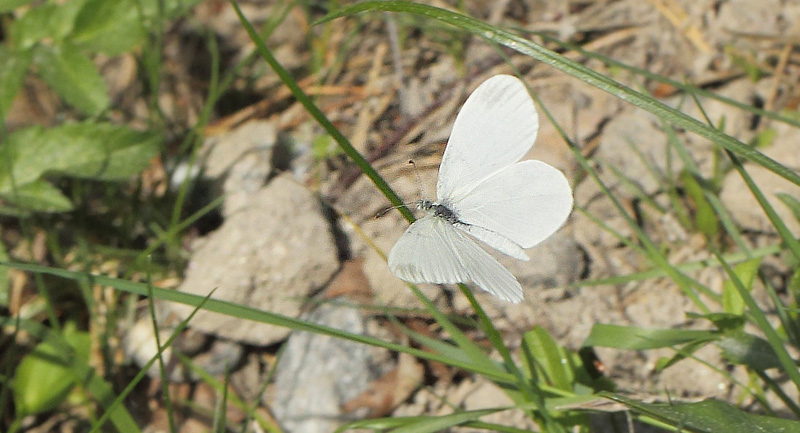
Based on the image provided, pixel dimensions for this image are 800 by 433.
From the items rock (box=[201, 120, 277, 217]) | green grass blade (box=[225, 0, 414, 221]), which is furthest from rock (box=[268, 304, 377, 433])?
green grass blade (box=[225, 0, 414, 221])

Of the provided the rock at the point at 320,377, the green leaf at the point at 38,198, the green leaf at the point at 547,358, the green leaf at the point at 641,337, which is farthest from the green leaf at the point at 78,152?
the green leaf at the point at 641,337

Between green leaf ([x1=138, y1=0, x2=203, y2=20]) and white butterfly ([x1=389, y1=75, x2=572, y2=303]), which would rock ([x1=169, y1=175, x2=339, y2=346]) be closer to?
green leaf ([x1=138, y1=0, x2=203, y2=20])

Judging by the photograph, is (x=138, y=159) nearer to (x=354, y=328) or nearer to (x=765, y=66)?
(x=354, y=328)

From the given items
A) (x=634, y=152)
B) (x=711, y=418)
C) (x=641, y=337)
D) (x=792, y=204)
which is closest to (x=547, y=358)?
(x=641, y=337)

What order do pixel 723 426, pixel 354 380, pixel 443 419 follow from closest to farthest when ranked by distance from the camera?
pixel 723 426
pixel 443 419
pixel 354 380

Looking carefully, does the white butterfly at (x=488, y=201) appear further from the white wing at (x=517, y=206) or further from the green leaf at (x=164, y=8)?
the green leaf at (x=164, y=8)

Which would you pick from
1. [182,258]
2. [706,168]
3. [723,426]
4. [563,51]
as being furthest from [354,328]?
[563,51]

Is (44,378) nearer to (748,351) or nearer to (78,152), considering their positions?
(78,152)
